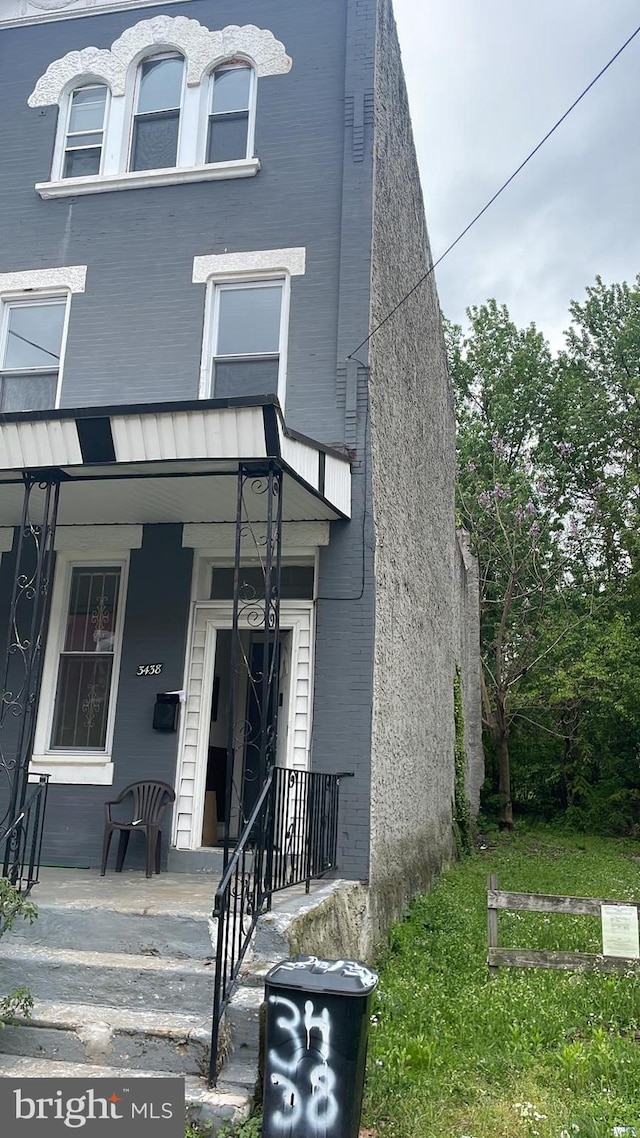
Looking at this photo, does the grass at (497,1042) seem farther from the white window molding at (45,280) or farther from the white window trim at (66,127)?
the white window trim at (66,127)

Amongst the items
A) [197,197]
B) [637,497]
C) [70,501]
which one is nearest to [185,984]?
[70,501]

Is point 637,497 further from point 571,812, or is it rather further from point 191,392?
point 191,392

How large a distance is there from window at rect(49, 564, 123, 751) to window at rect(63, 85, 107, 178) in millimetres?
4655

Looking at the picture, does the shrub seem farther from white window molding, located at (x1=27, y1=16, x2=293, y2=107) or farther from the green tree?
the green tree

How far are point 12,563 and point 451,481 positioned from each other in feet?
28.7

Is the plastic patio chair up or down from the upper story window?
down

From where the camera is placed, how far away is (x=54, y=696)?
882 centimetres

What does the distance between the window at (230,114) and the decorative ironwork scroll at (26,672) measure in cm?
463

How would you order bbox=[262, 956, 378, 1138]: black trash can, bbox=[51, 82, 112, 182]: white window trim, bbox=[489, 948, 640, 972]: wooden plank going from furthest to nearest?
bbox=[51, 82, 112, 182]: white window trim
bbox=[489, 948, 640, 972]: wooden plank
bbox=[262, 956, 378, 1138]: black trash can

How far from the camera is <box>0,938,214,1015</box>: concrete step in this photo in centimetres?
520

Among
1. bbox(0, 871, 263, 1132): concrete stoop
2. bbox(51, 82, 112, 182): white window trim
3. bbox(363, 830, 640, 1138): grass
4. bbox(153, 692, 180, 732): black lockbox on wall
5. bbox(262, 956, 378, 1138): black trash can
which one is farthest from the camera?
bbox(51, 82, 112, 182): white window trim

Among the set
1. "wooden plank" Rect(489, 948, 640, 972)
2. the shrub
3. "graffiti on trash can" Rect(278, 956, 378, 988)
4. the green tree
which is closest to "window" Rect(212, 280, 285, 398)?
the shrub

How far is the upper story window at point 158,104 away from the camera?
392 inches

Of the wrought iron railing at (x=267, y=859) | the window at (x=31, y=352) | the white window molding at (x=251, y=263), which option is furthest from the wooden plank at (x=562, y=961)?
the window at (x=31, y=352)
